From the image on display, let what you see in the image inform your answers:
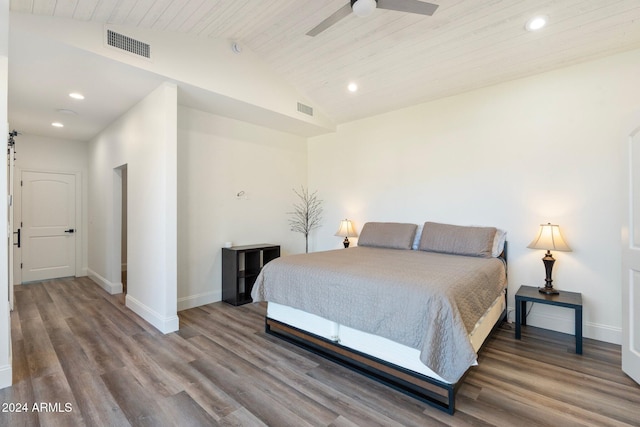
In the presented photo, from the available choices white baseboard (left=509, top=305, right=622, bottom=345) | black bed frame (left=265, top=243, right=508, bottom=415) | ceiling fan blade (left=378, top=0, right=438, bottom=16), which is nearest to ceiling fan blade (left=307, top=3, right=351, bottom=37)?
ceiling fan blade (left=378, top=0, right=438, bottom=16)

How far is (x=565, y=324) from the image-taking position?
3271 mm

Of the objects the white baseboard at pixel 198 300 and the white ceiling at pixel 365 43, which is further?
the white baseboard at pixel 198 300

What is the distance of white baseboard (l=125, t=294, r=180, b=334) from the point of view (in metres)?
3.23

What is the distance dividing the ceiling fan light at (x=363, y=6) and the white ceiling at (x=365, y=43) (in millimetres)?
993

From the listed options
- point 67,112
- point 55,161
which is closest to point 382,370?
point 67,112

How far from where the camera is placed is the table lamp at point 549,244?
312 cm

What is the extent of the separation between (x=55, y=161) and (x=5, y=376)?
188 inches

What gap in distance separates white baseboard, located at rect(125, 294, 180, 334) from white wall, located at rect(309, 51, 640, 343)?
3.11 metres

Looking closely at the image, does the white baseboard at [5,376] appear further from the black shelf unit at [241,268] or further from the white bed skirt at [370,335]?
the black shelf unit at [241,268]

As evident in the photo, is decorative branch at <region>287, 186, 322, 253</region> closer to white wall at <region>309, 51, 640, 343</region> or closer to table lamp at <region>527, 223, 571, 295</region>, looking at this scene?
white wall at <region>309, 51, 640, 343</region>

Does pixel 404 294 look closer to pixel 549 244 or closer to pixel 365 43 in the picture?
pixel 549 244

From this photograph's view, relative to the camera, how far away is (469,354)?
1820mm

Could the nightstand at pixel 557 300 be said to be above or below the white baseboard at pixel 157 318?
above

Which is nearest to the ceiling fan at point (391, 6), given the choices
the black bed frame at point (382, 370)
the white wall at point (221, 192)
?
the black bed frame at point (382, 370)
